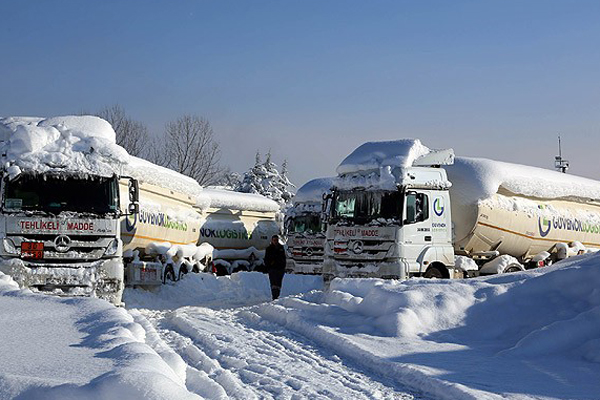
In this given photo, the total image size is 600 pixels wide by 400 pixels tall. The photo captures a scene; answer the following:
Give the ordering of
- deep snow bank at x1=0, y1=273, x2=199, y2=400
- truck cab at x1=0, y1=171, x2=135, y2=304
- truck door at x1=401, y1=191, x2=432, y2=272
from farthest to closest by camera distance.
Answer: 1. truck door at x1=401, y1=191, x2=432, y2=272
2. truck cab at x1=0, y1=171, x2=135, y2=304
3. deep snow bank at x1=0, y1=273, x2=199, y2=400

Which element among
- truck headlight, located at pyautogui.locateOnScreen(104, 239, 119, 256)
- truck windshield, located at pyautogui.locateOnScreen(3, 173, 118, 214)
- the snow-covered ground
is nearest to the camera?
the snow-covered ground

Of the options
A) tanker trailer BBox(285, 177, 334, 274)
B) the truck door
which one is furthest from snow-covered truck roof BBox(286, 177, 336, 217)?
the truck door

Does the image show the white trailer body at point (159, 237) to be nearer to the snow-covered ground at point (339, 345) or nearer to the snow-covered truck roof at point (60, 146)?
the snow-covered truck roof at point (60, 146)

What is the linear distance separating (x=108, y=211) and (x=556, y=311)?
8853 mm

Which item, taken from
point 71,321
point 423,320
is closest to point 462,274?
point 423,320

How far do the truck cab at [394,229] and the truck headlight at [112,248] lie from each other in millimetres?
5471

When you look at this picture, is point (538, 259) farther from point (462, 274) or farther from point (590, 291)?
point (590, 291)

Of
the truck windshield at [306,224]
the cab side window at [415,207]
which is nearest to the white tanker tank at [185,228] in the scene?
the truck windshield at [306,224]

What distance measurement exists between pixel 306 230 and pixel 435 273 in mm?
10253

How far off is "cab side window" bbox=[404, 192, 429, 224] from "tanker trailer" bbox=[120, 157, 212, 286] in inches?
268

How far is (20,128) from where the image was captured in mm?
15977

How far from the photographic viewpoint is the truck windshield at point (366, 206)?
60.8ft

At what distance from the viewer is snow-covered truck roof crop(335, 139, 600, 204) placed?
62.0 ft

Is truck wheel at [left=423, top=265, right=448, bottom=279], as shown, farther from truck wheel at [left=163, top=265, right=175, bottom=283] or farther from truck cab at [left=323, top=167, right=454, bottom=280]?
truck wheel at [left=163, top=265, right=175, bottom=283]
